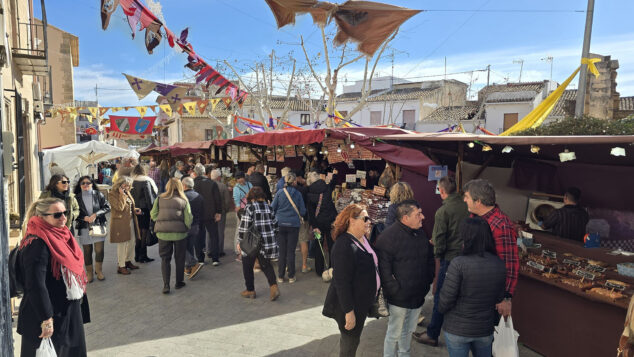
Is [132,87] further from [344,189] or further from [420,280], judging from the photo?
[420,280]

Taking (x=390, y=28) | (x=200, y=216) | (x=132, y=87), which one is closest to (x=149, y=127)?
(x=132, y=87)

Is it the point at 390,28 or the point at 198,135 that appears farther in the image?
the point at 198,135

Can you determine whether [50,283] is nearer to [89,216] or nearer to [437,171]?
[89,216]

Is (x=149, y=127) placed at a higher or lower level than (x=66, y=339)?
higher

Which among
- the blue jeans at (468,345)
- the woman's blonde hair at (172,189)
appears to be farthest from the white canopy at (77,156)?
the blue jeans at (468,345)

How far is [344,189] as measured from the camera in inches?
310

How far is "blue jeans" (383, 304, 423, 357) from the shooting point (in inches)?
130

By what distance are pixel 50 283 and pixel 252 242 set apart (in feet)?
8.12

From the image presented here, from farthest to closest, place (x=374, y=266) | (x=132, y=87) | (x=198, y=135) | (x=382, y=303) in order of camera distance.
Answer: (x=198, y=135)
(x=132, y=87)
(x=382, y=303)
(x=374, y=266)

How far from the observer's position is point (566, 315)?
381cm

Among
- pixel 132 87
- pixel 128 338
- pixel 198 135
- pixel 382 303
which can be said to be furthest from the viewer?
pixel 198 135

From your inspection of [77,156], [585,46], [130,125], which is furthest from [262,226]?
[130,125]

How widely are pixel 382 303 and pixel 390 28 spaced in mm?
4823

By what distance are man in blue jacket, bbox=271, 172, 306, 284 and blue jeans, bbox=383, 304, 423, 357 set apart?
300cm
